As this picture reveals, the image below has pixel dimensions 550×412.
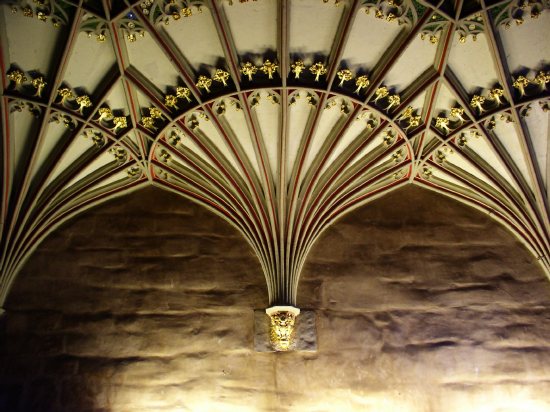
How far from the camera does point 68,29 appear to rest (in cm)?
844

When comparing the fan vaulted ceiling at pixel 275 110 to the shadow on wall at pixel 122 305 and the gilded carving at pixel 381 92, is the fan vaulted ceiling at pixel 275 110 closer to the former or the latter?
the gilded carving at pixel 381 92

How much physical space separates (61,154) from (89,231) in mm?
1690

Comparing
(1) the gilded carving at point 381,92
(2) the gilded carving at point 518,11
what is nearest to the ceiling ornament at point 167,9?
(1) the gilded carving at point 381,92

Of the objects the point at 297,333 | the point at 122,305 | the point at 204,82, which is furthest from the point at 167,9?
the point at 297,333

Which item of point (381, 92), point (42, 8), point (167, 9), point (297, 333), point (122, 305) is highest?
point (167, 9)

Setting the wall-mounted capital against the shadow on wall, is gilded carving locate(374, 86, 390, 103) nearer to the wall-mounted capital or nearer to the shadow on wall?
the shadow on wall

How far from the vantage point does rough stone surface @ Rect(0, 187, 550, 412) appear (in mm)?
9359

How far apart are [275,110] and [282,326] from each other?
156 inches

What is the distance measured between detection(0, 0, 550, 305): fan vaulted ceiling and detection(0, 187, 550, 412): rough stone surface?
19.9 inches

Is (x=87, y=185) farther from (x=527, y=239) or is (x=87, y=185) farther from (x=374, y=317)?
(x=527, y=239)

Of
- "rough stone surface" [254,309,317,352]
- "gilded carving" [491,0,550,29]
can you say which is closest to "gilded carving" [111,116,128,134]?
"rough stone surface" [254,309,317,352]

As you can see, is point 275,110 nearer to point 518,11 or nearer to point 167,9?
point 167,9

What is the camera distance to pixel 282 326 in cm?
961

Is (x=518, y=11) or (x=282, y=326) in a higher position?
(x=518, y=11)
